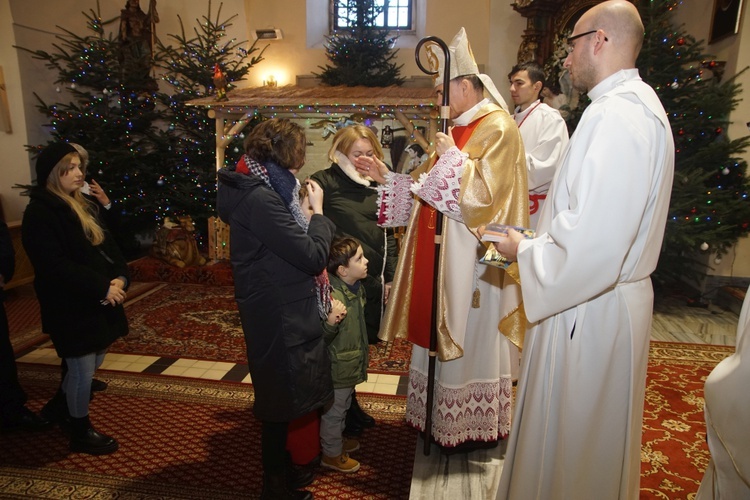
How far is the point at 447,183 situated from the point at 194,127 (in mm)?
6287

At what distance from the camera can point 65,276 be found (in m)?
2.73

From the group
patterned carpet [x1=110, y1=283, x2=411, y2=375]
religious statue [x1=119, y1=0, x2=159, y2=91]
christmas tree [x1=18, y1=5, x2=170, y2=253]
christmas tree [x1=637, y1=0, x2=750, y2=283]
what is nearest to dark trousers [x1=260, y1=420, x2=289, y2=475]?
patterned carpet [x1=110, y1=283, x2=411, y2=375]

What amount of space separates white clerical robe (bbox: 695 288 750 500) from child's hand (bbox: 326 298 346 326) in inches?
58.2

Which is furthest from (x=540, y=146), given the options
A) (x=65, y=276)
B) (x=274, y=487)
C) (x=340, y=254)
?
(x=65, y=276)

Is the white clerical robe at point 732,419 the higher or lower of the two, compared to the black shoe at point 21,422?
higher

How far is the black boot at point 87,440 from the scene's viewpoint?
296 centimetres

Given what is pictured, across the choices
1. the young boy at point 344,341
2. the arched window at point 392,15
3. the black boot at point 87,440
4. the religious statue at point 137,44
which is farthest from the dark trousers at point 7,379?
the arched window at point 392,15

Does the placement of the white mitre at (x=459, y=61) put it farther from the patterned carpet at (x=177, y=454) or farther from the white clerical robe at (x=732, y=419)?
the patterned carpet at (x=177, y=454)

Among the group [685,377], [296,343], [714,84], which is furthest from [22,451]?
[714,84]

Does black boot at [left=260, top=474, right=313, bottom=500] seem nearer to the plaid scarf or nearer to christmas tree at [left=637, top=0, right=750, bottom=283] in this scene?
the plaid scarf

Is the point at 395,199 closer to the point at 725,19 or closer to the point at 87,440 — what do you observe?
the point at 87,440

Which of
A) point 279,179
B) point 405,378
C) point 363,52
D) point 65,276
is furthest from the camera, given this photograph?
point 363,52

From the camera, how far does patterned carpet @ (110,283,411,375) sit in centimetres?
444

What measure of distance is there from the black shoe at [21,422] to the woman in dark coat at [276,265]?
1.76 metres
